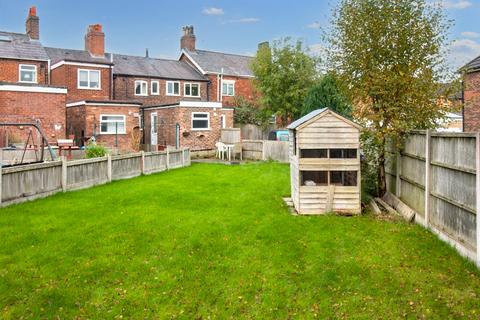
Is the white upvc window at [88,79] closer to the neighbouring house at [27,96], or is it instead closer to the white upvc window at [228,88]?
the neighbouring house at [27,96]

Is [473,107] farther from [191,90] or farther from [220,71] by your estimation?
[191,90]

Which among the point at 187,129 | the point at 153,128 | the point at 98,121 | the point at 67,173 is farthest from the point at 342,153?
the point at 153,128

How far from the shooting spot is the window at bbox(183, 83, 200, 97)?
120ft

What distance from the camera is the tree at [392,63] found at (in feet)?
34.6

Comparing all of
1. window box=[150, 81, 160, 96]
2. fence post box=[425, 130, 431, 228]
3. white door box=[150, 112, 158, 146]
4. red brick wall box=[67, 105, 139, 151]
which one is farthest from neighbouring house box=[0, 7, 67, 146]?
fence post box=[425, 130, 431, 228]

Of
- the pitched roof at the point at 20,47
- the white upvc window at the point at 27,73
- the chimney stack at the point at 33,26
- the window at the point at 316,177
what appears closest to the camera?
the window at the point at 316,177

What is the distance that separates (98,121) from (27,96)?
162 inches

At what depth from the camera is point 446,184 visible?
7734 mm

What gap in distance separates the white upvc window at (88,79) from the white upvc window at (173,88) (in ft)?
19.6

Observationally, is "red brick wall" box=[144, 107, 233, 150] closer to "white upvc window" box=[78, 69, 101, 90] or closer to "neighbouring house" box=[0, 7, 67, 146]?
"white upvc window" box=[78, 69, 101, 90]

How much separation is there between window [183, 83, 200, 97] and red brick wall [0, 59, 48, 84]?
11131mm

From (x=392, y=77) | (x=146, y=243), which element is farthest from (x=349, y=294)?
(x=392, y=77)

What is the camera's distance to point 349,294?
5840mm

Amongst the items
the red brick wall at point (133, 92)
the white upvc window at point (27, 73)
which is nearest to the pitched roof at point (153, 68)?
the red brick wall at point (133, 92)
